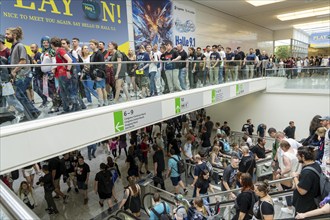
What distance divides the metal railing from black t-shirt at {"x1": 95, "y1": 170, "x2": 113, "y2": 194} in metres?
4.84

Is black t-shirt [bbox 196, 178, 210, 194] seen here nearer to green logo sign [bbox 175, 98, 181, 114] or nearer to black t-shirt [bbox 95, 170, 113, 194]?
green logo sign [bbox 175, 98, 181, 114]

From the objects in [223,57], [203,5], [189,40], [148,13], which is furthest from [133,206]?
[203,5]

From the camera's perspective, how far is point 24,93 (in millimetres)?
3973

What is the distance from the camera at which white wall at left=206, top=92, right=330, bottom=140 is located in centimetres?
1242

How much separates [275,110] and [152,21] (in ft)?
28.1

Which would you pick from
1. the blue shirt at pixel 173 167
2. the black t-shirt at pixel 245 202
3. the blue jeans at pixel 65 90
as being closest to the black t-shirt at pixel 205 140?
the blue shirt at pixel 173 167

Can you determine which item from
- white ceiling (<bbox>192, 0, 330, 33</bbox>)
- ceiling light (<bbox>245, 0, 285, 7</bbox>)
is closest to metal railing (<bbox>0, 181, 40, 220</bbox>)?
white ceiling (<bbox>192, 0, 330, 33</bbox>)

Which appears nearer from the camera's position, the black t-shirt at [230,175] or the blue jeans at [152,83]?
the black t-shirt at [230,175]

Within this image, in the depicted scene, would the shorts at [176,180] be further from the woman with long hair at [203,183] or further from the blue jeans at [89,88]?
the blue jeans at [89,88]

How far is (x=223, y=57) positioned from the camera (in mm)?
11070

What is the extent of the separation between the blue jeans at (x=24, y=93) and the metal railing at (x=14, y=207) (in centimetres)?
277

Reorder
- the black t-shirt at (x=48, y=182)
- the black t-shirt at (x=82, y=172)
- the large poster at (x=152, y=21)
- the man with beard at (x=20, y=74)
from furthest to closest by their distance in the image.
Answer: the large poster at (x=152, y=21)
the black t-shirt at (x=82, y=172)
the black t-shirt at (x=48, y=182)
the man with beard at (x=20, y=74)

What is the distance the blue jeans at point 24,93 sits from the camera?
388 cm

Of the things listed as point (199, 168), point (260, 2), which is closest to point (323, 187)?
point (199, 168)
